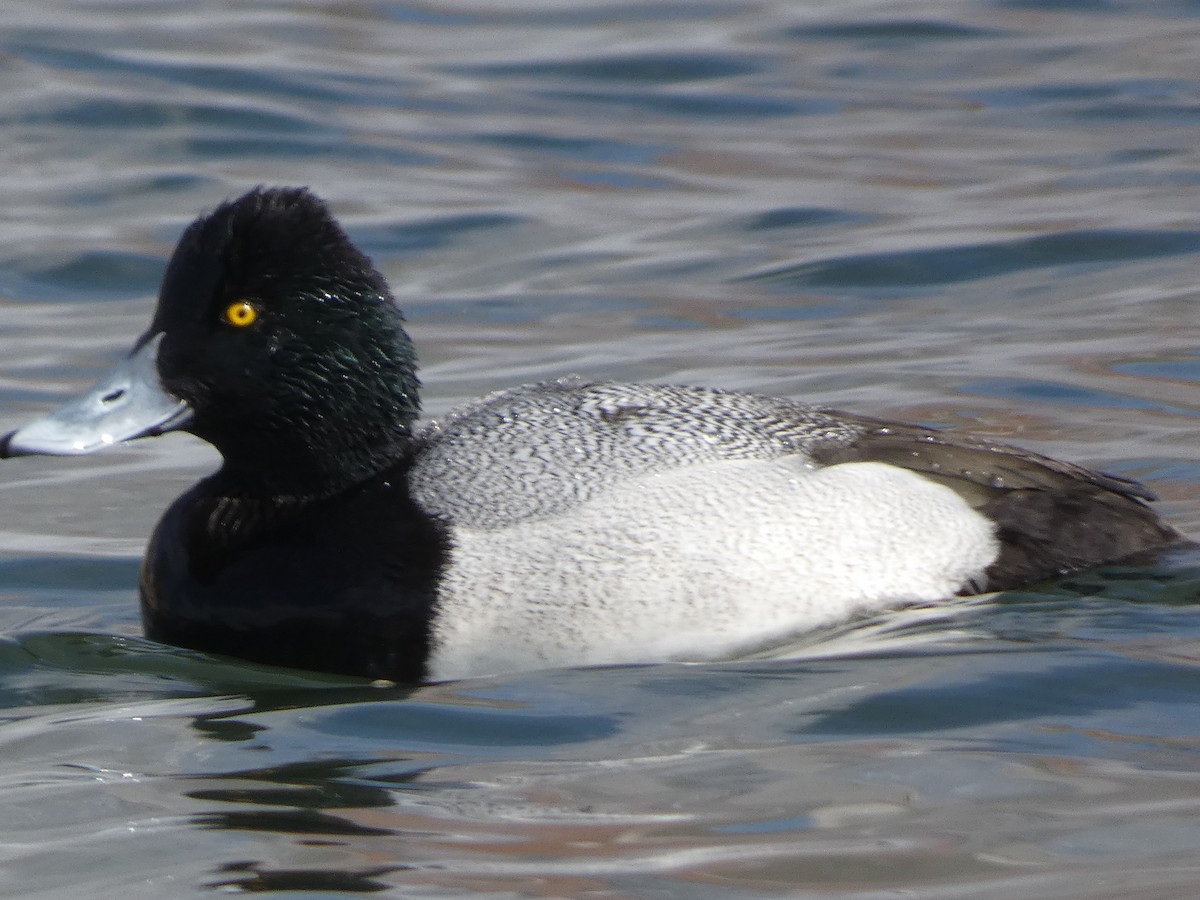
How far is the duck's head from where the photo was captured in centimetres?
503

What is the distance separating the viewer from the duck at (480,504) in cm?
479

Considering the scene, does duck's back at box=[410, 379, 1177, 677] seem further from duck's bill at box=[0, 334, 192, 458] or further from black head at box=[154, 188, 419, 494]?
duck's bill at box=[0, 334, 192, 458]

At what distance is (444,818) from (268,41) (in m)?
11.9

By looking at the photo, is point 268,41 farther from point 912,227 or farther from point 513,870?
point 513,870

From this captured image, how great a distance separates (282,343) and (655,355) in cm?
354

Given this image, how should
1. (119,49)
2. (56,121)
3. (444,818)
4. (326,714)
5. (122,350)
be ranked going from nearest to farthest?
(444,818) < (326,714) < (122,350) < (56,121) < (119,49)

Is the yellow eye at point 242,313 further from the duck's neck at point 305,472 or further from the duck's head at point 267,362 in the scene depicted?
the duck's neck at point 305,472

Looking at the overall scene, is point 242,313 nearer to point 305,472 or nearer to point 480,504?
point 305,472

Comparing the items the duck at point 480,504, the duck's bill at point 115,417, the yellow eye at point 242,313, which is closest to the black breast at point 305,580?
the duck at point 480,504

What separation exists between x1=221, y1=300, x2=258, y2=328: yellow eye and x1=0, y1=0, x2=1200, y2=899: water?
0.85 m

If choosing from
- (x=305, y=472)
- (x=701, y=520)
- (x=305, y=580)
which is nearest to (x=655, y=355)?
(x=305, y=472)

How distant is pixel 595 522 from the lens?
4.88 m

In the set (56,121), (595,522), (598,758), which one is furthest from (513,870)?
(56,121)

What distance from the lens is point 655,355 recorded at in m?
8.45
